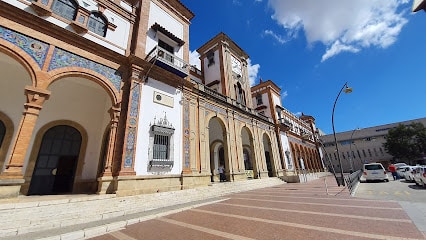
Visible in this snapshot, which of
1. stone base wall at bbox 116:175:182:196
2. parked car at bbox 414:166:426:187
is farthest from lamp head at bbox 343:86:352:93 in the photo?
stone base wall at bbox 116:175:182:196

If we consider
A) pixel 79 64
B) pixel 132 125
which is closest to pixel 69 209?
pixel 132 125

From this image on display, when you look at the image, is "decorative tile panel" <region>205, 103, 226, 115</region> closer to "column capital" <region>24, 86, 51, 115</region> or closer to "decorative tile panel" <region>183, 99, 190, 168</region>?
"decorative tile panel" <region>183, 99, 190, 168</region>

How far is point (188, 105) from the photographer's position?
40.1 feet

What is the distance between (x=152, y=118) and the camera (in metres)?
9.90

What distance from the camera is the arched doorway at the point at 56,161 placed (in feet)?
30.0

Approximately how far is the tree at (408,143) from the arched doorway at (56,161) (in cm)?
5481

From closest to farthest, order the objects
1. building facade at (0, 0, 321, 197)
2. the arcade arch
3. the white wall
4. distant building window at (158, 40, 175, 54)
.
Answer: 1. building facade at (0, 0, 321, 197)
2. the white wall
3. distant building window at (158, 40, 175, 54)
4. the arcade arch

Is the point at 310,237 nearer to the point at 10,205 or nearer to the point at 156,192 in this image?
the point at 156,192

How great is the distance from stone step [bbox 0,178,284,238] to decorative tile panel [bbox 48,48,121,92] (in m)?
5.09

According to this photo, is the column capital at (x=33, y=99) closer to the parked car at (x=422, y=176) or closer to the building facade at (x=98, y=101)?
the building facade at (x=98, y=101)

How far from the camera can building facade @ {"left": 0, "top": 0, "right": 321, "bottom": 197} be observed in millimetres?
6996

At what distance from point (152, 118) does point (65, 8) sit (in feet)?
21.3

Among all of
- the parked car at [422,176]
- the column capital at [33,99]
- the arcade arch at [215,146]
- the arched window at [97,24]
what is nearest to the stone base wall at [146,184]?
the column capital at [33,99]

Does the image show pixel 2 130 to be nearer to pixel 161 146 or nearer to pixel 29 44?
pixel 29 44
